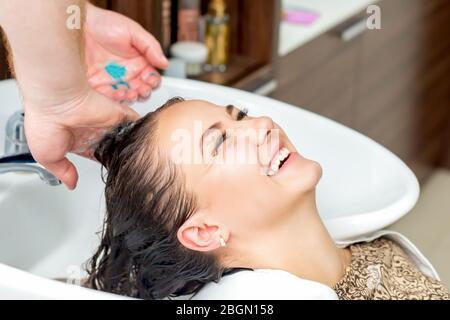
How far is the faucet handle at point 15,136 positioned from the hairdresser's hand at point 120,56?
12 centimetres

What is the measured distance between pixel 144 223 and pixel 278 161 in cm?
18

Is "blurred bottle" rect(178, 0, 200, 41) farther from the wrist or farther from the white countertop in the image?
the wrist

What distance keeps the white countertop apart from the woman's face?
0.76 m

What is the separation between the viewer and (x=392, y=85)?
2342 mm

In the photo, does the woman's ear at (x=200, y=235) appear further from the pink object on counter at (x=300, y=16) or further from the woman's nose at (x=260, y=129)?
the pink object on counter at (x=300, y=16)

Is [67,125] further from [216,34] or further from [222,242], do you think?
[216,34]

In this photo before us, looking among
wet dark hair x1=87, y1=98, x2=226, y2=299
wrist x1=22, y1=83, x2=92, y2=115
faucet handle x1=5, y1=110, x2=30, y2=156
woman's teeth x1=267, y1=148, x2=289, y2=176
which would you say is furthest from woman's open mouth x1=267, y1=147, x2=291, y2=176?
faucet handle x1=5, y1=110, x2=30, y2=156

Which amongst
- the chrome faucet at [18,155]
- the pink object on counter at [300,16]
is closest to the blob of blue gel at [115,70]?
the chrome faucet at [18,155]

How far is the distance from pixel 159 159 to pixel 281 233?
0.18 metres

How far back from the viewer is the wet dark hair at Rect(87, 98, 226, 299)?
1.01 meters

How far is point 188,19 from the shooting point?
1.63 metres

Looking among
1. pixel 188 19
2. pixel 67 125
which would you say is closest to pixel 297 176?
pixel 67 125
